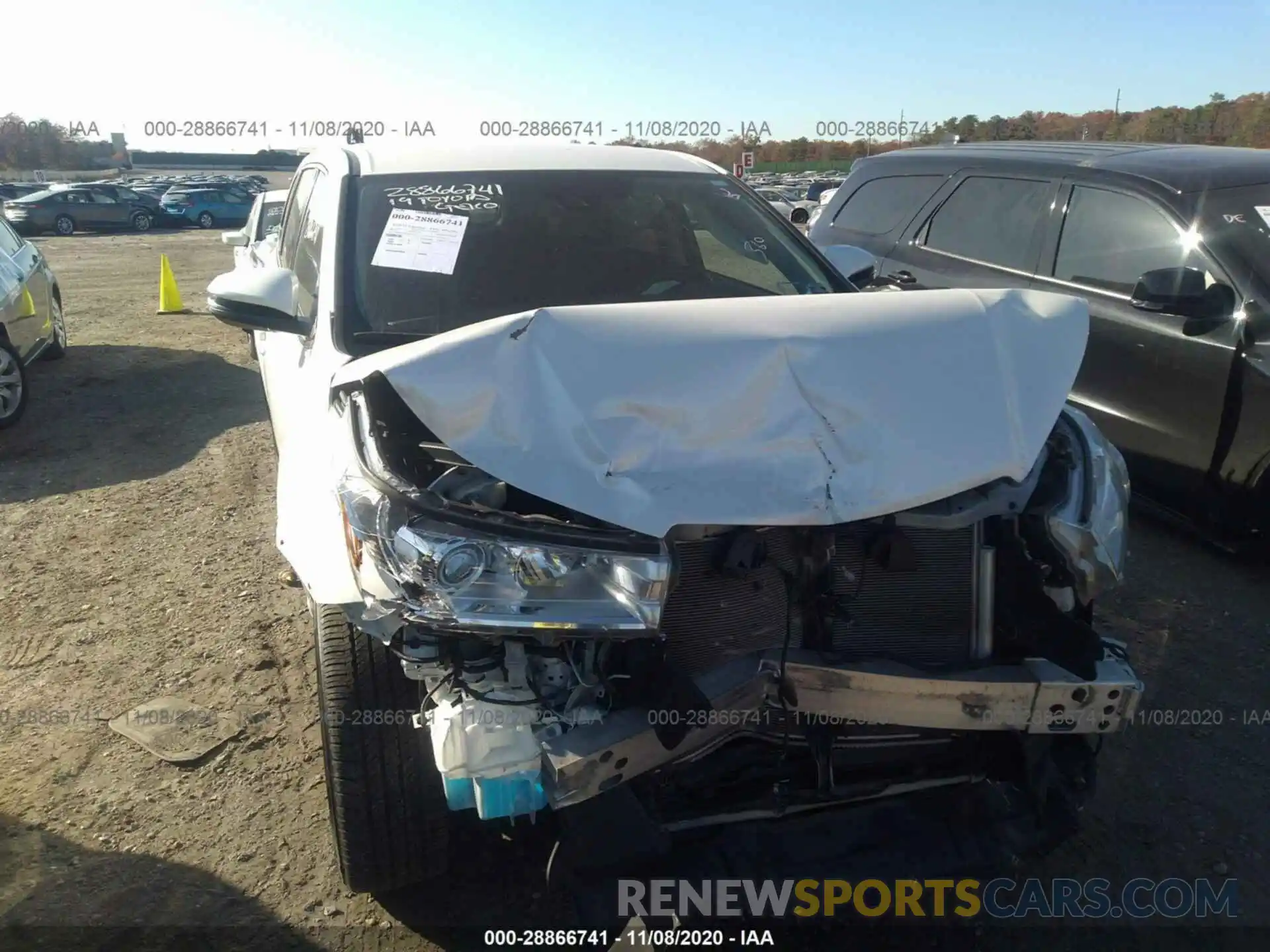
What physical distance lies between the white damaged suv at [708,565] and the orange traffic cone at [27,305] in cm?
610

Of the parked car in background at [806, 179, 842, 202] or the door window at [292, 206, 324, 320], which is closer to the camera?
the door window at [292, 206, 324, 320]

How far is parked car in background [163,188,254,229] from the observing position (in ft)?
96.8

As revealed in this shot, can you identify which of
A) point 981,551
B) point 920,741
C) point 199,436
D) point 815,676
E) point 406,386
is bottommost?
point 199,436

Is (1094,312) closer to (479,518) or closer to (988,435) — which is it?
(988,435)

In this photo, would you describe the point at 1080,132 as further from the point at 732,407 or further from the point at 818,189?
the point at 732,407

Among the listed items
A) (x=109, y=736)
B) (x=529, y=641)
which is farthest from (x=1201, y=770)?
(x=109, y=736)

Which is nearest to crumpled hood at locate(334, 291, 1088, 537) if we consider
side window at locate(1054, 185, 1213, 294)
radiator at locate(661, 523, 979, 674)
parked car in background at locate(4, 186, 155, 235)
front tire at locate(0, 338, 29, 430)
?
radiator at locate(661, 523, 979, 674)

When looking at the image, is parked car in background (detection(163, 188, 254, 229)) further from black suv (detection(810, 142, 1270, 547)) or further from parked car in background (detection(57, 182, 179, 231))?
black suv (detection(810, 142, 1270, 547))

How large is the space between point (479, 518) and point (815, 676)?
0.78 meters

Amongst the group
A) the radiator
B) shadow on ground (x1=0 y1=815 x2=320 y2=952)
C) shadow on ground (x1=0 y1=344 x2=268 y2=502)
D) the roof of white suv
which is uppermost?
the roof of white suv

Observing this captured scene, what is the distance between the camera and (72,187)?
27.2 metres

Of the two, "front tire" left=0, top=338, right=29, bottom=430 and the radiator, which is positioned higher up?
the radiator

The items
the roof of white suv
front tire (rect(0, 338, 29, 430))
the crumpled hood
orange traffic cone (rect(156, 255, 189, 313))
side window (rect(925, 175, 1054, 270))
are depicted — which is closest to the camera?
the crumpled hood

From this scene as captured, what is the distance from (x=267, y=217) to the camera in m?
8.01
